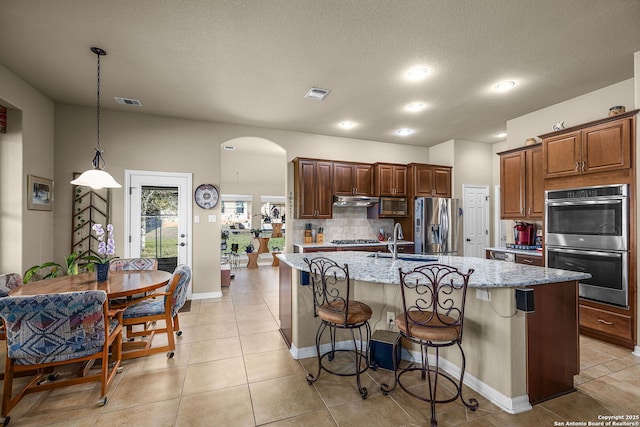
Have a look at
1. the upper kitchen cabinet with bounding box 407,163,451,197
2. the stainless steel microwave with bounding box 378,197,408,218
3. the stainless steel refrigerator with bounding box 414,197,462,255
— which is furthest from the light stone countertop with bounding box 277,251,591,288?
the upper kitchen cabinet with bounding box 407,163,451,197

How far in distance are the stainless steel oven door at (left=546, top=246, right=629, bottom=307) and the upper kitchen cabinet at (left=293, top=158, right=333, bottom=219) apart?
134 inches

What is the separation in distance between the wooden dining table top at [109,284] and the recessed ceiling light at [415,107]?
3847mm

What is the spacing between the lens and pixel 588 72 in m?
3.17

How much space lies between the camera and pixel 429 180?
18.8ft

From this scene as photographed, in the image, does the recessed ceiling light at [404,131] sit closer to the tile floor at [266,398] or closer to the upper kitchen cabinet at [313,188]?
the upper kitchen cabinet at [313,188]

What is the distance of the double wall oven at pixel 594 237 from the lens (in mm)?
2832

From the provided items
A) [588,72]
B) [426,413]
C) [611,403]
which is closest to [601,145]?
[588,72]

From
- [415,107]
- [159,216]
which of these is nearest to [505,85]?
[415,107]

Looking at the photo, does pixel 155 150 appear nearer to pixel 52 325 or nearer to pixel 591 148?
pixel 52 325

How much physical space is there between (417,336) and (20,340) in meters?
2.58

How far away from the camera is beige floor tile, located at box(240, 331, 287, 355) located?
2.89 metres

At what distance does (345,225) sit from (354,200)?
2.02 feet

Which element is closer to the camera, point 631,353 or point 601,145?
point 631,353

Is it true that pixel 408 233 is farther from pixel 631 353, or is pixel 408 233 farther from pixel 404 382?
pixel 404 382
